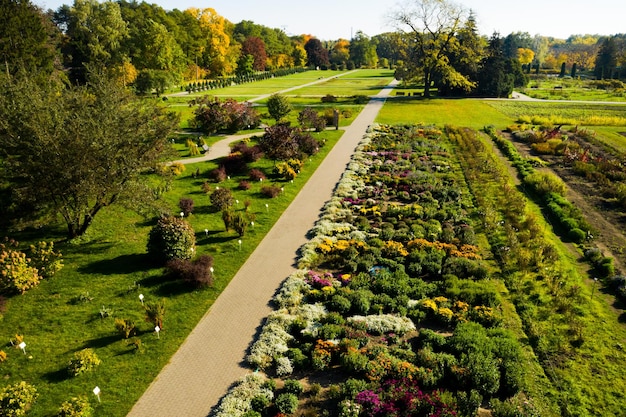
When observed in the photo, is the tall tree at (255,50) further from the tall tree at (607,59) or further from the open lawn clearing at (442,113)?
the tall tree at (607,59)

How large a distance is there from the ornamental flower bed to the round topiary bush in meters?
5.53

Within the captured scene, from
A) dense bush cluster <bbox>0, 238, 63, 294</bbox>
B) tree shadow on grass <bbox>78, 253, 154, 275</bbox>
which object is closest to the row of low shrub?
tree shadow on grass <bbox>78, 253, 154, 275</bbox>

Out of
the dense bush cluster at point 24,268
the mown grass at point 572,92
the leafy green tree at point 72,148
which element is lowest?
the dense bush cluster at point 24,268

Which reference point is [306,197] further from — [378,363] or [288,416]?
[288,416]

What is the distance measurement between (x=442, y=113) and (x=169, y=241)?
161ft

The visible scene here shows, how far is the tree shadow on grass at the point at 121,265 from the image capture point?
736 inches

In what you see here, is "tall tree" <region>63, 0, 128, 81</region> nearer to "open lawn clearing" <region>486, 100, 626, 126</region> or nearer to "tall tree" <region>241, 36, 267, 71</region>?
"tall tree" <region>241, 36, 267, 71</region>

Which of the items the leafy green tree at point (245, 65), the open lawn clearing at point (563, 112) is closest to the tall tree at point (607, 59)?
the open lawn clearing at point (563, 112)

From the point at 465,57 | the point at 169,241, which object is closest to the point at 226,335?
the point at 169,241

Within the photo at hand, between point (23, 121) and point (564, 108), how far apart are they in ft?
228

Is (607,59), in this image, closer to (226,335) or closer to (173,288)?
(173,288)

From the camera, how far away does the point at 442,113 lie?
190ft

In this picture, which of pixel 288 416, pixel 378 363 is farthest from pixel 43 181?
pixel 378 363

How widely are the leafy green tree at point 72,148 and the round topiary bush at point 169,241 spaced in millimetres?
2463
